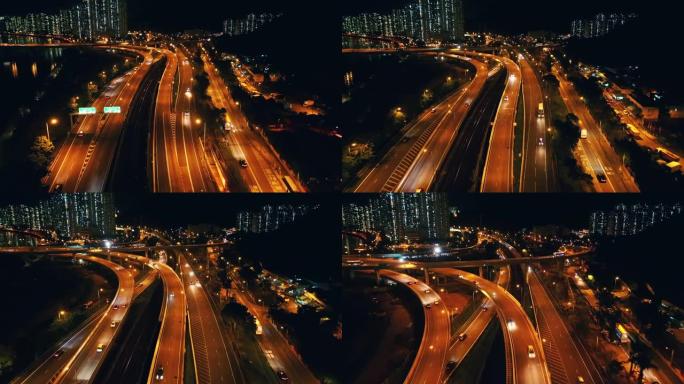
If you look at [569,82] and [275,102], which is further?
[275,102]

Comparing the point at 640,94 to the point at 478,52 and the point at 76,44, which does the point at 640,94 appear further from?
the point at 76,44

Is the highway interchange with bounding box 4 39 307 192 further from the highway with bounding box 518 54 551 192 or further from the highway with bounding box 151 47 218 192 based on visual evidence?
the highway with bounding box 518 54 551 192

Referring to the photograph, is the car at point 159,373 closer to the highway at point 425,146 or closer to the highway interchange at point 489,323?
the highway interchange at point 489,323

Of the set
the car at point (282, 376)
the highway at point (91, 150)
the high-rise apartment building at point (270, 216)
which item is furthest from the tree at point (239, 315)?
the highway at point (91, 150)

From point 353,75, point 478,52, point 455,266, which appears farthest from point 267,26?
point 455,266

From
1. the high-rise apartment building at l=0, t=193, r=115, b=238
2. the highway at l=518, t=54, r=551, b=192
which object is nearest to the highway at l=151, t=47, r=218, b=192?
the high-rise apartment building at l=0, t=193, r=115, b=238
